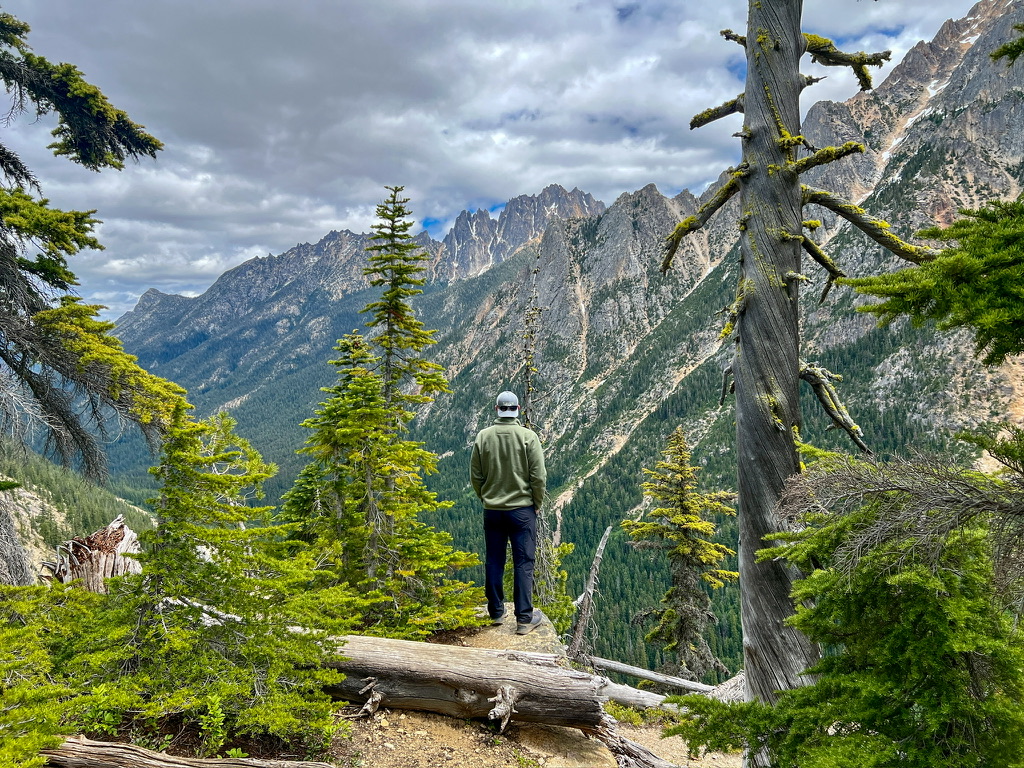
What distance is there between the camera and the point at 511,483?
22.1 ft

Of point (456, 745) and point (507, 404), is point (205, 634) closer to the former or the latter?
point (456, 745)

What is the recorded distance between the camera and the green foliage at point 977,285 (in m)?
1.93

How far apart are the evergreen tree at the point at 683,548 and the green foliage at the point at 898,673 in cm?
1346

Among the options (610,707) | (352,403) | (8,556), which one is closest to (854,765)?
(352,403)

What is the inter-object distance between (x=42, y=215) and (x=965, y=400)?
132 m

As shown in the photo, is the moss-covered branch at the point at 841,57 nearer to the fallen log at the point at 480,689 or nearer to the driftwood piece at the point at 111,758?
the fallen log at the point at 480,689

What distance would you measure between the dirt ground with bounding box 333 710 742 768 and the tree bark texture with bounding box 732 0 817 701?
2.22 metres

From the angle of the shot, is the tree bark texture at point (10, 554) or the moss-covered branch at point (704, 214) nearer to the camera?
the moss-covered branch at point (704, 214)

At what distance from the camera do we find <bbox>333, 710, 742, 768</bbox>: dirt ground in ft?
15.8

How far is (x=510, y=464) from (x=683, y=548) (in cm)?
1240

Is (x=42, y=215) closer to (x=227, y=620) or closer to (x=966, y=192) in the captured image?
(x=227, y=620)

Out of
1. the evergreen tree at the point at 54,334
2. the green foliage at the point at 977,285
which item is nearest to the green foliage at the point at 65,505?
the evergreen tree at the point at 54,334

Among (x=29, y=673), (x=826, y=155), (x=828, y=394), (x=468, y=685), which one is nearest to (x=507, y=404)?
(x=468, y=685)

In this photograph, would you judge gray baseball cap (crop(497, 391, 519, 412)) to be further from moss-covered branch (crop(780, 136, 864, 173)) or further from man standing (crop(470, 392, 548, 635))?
moss-covered branch (crop(780, 136, 864, 173))
